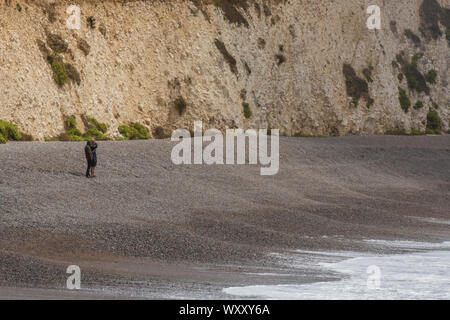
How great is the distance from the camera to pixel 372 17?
64.0 metres

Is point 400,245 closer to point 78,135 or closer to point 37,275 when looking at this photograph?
point 37,275

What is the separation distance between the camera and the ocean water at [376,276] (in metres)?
14.6

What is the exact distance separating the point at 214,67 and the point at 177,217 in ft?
83.4

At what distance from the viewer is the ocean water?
47.9 feet

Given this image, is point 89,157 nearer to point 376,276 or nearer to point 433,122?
point 376,276

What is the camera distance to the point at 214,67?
47.1 meters

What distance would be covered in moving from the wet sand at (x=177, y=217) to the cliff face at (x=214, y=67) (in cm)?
655

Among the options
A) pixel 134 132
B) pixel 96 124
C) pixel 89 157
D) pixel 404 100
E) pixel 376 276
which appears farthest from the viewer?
pixel 404 100

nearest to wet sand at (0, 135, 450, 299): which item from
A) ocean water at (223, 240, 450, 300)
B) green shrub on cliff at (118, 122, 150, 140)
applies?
ocean water at (223, 240, 450, 300)

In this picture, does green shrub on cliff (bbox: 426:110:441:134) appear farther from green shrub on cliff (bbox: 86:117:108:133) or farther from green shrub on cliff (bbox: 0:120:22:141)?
green shrub on cliff (bbox: 0:120:22:141)

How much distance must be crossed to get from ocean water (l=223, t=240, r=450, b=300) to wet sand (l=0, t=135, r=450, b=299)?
611 millimetres

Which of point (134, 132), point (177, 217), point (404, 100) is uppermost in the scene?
point (404, 100)

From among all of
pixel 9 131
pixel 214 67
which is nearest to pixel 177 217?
pixel 9 131

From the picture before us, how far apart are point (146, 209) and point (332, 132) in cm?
3332
